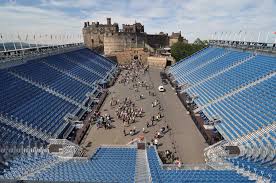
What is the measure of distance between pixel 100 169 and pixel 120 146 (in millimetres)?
5194

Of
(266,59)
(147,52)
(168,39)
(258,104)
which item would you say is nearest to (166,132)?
(258,104)

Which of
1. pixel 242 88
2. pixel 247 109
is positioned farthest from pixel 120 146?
pixel 242 88

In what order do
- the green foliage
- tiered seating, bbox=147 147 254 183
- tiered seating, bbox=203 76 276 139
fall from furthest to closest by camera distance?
the green foliage
tiered seating, bbox=203 76 276 139
tiered seating, bbox=147 147 254 183

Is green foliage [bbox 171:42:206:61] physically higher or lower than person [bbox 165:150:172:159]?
higher

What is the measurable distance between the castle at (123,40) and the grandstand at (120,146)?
39454 millimetres

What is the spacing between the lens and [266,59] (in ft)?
103

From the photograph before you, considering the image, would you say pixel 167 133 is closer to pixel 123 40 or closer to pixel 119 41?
pixel 119 41

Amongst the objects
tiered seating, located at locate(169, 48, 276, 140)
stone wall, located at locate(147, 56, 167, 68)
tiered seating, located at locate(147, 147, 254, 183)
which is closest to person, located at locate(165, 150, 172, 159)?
tiered seating, located at locate(147, 147, 254, 183)

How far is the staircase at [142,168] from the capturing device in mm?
13562

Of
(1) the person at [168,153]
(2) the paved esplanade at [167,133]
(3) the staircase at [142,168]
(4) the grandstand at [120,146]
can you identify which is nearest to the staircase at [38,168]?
(4) the grandstand at [120,146]

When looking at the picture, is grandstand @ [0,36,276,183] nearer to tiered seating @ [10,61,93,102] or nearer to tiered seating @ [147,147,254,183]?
tiered seating @ [147,147,254,183]

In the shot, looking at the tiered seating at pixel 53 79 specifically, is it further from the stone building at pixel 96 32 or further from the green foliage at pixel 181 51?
the stone building at pixel 96 32

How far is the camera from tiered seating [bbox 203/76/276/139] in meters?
20.7

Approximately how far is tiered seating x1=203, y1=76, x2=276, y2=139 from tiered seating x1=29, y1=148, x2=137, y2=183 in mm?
9802
